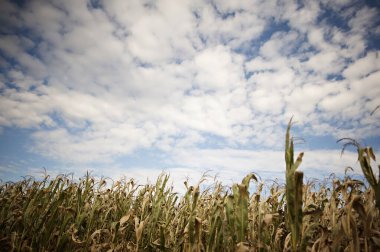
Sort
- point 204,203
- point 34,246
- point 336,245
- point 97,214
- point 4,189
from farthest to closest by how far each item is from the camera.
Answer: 1. point 4,189
2. point 204,203
3. point 97,214
4. point 34,246
5. point 336,245

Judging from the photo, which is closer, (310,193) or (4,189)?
(310,193)

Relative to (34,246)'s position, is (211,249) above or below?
above

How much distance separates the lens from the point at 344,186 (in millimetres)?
2938

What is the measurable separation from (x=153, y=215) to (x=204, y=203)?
1.51 meters

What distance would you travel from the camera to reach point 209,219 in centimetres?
341

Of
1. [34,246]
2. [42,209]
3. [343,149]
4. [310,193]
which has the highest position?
[343,149]

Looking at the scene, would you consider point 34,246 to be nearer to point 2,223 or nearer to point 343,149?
point 2,223

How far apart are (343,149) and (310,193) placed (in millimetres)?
2151

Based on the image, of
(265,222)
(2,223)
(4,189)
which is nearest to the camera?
(265,222)

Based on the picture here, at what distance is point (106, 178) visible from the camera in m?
5.40

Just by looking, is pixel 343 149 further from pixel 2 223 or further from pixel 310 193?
pixel 2 223

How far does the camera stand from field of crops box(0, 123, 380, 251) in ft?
7.43

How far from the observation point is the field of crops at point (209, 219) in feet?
7.43

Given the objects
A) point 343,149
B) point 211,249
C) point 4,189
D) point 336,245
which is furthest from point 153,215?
point 4,189
